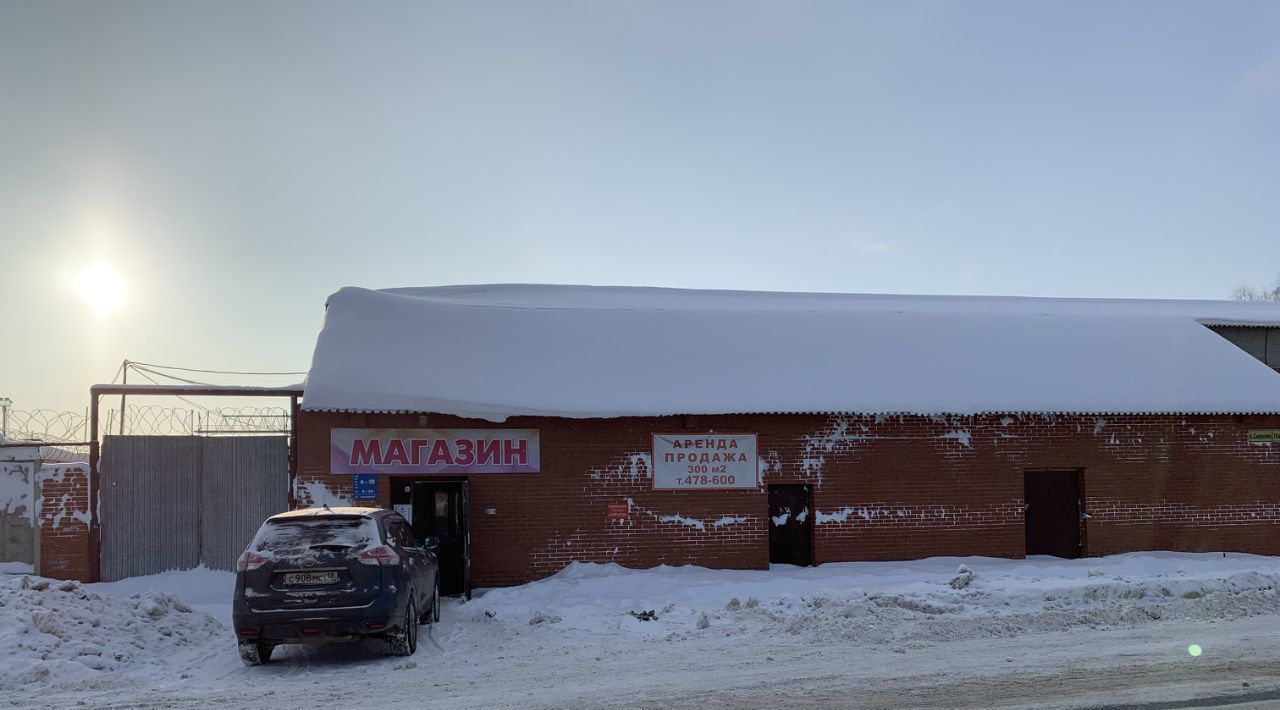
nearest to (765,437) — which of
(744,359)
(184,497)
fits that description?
(744,359)

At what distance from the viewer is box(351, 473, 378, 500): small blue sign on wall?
15555mm

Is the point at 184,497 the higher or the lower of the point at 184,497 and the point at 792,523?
the higher

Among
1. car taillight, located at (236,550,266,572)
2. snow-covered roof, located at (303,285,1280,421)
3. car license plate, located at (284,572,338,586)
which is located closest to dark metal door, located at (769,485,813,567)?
snow-covered roof, located at (303,285,1280,421)

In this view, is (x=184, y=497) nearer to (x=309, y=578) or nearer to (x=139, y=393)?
(x=139, y=393)

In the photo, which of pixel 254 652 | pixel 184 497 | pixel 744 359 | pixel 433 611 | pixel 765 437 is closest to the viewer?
pixel 254 652

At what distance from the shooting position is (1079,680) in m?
8.47

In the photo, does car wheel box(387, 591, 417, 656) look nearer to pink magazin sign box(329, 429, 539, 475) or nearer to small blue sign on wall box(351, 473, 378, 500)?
small blue sign on wall box(351, 473, 378, 500)

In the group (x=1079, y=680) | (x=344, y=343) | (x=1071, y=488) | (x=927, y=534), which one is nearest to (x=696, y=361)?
(x=927, y=534)

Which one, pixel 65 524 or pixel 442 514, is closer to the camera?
pixel 65 524

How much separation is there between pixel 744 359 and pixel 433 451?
20.1ft

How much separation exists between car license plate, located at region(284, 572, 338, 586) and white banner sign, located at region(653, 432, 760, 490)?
757 cm

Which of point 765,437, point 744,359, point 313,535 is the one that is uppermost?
point 744,359

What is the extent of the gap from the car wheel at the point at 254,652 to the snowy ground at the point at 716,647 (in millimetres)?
156

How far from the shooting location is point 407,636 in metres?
10.3
